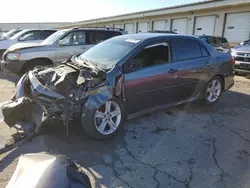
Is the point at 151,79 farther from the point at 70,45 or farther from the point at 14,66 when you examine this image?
the point at 14,66

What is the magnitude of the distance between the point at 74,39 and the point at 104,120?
16.7 ft

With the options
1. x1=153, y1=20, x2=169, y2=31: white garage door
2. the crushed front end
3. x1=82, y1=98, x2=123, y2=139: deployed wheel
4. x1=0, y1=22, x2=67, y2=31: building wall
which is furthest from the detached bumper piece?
x1=0, y1=22, x2=67, y2=31: building wall

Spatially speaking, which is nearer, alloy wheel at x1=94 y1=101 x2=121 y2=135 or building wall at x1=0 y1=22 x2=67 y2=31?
alloy wheel at x1=94 y1=101 x2=121 y2=135

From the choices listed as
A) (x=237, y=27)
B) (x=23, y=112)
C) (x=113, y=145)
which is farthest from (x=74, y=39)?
(x=237, y=27)

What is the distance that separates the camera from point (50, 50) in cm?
722

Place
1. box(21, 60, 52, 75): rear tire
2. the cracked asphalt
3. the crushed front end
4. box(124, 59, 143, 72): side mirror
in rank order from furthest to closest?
box(21, 60, 52, 75): rear tire → box(124, 59, 143, 72): side mirror → the crushed front end → the cracked asphalt

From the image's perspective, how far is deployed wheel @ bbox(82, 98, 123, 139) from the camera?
330 centimetres

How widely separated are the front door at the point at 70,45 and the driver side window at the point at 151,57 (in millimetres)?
4120

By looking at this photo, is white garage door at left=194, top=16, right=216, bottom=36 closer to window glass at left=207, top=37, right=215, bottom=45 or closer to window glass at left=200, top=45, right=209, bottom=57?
window glass at left=207, top=37, right=215, bottom=45

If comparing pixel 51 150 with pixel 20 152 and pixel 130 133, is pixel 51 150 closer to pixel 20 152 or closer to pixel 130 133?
pixel 20 152

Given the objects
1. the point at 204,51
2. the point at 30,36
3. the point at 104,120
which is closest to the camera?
the point at 104,120

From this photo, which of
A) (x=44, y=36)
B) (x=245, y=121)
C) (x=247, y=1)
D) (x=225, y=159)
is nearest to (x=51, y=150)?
(x=225, y=159)

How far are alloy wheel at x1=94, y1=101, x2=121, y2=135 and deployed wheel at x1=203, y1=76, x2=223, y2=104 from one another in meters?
2.46

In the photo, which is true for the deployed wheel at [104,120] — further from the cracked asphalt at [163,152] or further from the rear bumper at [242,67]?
the rear bumper at [242,67]
